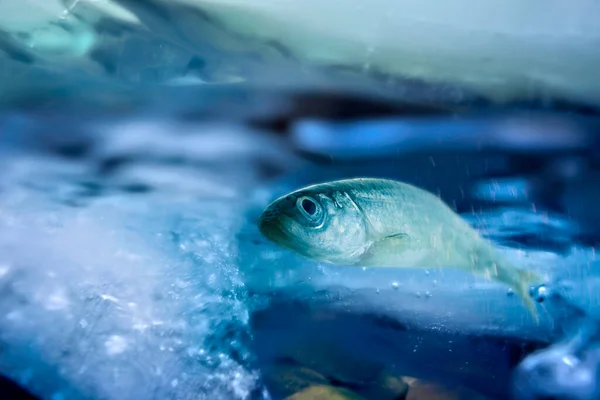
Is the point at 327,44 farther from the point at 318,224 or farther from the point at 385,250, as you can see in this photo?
the point at 385,250

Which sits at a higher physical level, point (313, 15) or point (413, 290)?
point (313, 15)

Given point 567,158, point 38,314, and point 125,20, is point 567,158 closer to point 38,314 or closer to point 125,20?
point 125,20

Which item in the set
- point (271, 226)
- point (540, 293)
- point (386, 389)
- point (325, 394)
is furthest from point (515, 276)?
point (271, 226)

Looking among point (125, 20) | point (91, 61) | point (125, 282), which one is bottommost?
point (125, 282)

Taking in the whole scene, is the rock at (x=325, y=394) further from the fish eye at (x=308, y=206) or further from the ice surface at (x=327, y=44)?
the ice surface at (x=327, y=44)

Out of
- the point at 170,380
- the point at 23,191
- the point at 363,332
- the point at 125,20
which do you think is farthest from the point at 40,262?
the point at 363,332

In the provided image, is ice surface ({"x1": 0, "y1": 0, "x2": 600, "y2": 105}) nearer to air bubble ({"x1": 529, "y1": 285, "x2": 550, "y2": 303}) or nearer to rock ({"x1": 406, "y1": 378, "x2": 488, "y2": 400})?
rock ({"x1": 406, "y1": 378, "x2": 488, "y2": 400})
